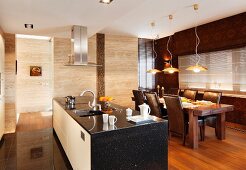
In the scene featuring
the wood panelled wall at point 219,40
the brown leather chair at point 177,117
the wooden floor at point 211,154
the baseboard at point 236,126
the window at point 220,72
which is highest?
the wood panelled wall at point 219,40

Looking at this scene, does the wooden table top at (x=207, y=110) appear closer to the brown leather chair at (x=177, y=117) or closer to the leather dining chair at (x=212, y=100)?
the brown leather chair at (x=177, y=117)

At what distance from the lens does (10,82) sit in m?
4.75

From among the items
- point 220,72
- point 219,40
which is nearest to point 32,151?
point 220,72

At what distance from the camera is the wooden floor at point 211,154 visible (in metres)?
2.75

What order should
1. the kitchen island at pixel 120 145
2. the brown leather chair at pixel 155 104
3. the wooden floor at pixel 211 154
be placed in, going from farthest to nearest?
1. the brown leather chair at pixel 155 104
2. the wooden floor at pixel 211 154
3. the kitchen island at pixel 120 145

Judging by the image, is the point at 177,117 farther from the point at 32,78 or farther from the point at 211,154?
the point at 32,78

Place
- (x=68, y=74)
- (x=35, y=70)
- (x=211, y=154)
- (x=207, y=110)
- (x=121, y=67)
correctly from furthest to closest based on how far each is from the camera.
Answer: (x=35, y=70) → (x=121, y=67) → (x=68, y=74) → (x=207, y=110) → (x=211, y=154)

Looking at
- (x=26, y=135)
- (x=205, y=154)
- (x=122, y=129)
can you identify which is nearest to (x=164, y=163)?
(x=122, y=129)

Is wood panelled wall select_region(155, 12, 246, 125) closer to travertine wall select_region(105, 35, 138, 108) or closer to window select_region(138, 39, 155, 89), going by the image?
window select_region(138, 39, 155, 89)

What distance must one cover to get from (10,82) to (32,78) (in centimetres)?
283

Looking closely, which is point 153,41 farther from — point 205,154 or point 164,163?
point 164,163

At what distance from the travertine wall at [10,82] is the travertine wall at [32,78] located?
236 cm

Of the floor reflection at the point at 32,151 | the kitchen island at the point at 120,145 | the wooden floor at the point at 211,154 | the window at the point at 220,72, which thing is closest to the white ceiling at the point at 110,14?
the window at the point at 220,72

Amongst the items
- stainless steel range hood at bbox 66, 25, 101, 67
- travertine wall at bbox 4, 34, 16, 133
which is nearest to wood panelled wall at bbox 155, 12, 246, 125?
stainless steel range hood at bbox 66, 25, 101, 67
